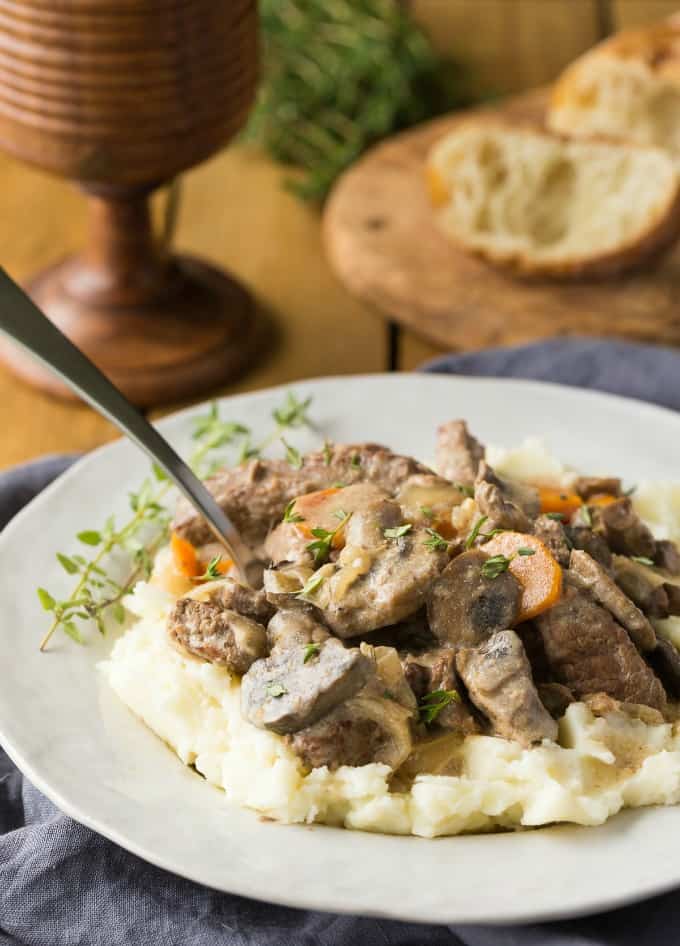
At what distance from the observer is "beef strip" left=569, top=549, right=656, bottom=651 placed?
4105mm

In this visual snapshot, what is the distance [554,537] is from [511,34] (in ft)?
21.6

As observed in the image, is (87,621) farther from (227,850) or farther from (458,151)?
(458,151)

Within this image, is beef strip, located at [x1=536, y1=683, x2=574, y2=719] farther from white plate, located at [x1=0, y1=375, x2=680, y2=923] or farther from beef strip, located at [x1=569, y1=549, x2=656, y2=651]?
white plate, located at [x1=0, y1=375, x2=680, y2=923]

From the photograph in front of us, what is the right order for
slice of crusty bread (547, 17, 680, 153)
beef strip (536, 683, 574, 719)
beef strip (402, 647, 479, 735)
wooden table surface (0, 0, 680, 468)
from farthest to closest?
slice of crusty bread (547, 17, 680, 153) → wooden table surface (0, 0, 680, 468) → beef strip (536, 683, 574, 719) → beef strip (402, 647, 479, 735)

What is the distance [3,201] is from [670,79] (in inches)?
163

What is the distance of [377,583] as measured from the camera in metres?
4.00

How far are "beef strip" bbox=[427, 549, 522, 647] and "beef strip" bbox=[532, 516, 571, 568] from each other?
8.7 inches

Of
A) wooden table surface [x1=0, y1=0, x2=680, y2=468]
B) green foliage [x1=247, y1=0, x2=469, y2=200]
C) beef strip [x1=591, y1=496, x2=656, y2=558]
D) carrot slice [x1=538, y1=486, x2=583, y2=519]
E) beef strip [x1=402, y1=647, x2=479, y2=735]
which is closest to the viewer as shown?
beef strip [x1=402, y1=647, x2=479, y2=735]

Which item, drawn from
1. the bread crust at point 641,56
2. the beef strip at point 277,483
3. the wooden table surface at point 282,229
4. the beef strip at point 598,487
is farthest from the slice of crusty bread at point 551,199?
the beef strip at point 277,483

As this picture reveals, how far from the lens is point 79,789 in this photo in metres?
3.74

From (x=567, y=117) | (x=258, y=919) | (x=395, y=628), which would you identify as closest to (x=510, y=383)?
(x=395, y=628)

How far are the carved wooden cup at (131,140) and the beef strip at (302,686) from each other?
3071 millimetres

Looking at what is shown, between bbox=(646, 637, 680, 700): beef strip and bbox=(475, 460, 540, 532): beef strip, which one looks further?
bbox=(475, 460, 540, 532): beef strip

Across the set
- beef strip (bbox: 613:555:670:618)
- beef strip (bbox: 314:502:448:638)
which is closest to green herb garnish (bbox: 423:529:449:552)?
beef strip (bbox: 314:502:448:638)
